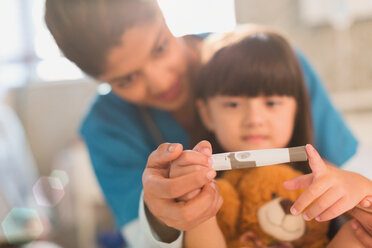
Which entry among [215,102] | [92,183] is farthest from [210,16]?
[92,183]

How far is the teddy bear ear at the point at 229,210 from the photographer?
0.81ft

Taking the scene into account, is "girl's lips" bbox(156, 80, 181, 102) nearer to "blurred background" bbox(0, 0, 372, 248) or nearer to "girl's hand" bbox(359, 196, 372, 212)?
"blurred background" bbox(0, 0, 372, 248)

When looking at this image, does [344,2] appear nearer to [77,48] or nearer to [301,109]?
[301,109]

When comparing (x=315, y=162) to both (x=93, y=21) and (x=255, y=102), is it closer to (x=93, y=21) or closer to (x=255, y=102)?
(x=255, y=102)

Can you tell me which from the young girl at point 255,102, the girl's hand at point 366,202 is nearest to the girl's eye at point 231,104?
the young girl at point 255,102

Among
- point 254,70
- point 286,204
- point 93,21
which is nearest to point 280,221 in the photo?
point 286,204

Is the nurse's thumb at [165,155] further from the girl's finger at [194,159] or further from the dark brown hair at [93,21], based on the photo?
the dark brown hair at [93,21]

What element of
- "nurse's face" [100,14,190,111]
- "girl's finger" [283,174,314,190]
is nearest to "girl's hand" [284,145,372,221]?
"girl's finger" [283,174,314,190]

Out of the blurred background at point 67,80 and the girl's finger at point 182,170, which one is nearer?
the girl's finger at point 182,170

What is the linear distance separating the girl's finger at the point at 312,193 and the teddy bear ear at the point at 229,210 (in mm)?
55

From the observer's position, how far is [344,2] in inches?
13.1

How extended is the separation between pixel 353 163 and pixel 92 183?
1.13ft

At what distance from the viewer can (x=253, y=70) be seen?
0.26 m

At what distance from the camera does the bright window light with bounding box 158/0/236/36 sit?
282 millimetres
